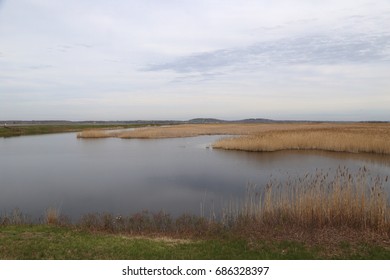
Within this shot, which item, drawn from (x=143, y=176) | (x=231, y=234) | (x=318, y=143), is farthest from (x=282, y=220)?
(x=318, y=143)

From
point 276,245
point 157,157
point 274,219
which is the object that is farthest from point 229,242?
point 157,157

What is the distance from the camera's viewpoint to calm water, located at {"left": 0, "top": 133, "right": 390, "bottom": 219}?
1017 centimetres

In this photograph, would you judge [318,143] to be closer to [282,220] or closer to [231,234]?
[282,220]

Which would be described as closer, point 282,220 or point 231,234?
point 231,234

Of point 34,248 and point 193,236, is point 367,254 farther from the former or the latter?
point 34,248

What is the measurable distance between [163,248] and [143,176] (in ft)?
30.9

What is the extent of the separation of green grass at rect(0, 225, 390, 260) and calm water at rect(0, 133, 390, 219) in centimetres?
318

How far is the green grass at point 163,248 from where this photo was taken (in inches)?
195

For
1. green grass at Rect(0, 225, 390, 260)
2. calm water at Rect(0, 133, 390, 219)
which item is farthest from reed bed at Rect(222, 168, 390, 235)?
calm water at Rect(0, 133, 390, 219)

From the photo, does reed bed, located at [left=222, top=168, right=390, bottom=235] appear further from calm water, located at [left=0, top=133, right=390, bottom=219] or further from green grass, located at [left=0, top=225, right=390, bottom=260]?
calm water, located at [left=0, top=133, right=390, bottom=219]

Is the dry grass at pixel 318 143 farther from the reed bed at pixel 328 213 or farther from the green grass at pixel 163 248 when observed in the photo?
the green grass at pixel 163 248

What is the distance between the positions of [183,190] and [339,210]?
5.78 m

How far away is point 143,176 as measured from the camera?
14.5 m

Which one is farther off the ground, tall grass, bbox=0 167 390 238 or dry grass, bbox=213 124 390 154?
dry grass, bbox=213 124 390 154
